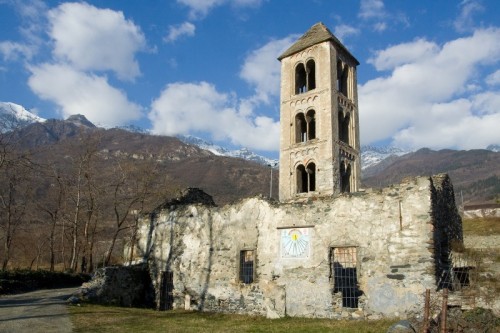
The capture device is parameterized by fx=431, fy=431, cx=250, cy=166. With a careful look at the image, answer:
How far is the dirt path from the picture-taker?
453 inches

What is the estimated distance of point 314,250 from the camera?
1571 centimetres

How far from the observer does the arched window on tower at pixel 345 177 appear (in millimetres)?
30578

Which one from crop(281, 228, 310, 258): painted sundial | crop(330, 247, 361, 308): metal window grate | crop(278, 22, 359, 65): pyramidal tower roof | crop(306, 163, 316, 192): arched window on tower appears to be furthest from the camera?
crop(278, 22, 359, 65): pyramidal tower roof

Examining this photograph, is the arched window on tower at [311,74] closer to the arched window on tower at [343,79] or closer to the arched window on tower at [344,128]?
the arched window on tower at [343,79]

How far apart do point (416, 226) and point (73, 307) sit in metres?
12.5

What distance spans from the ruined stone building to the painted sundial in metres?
0.04

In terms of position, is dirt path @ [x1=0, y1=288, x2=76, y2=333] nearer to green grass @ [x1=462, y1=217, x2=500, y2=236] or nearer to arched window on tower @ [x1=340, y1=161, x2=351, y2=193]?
arched window on tower @ [x1=340, y1=161, x2=351, y2=193]

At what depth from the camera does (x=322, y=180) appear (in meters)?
29.1

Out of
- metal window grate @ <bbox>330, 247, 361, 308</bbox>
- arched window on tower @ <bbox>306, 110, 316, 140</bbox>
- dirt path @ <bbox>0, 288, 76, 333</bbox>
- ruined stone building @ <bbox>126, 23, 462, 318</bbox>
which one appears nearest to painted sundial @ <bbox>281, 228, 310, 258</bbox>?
ruined stone building @ <bbox>126, 23, 462, 318</bbox>

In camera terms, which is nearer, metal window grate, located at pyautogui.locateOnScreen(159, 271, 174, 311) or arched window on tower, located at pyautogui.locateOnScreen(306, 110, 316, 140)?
metal window grate, located at pyautogui.locateOnScreen(159, 271, 174, 311)

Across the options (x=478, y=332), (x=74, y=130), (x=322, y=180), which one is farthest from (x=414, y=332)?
(x=74, y=130)

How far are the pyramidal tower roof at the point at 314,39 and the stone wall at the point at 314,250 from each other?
17728mm

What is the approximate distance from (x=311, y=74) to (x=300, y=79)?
3.43 ft

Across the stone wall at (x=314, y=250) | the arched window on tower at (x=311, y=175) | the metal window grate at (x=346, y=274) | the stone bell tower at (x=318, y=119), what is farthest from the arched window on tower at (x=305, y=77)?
the metal window grate at (x=346, y=274)
